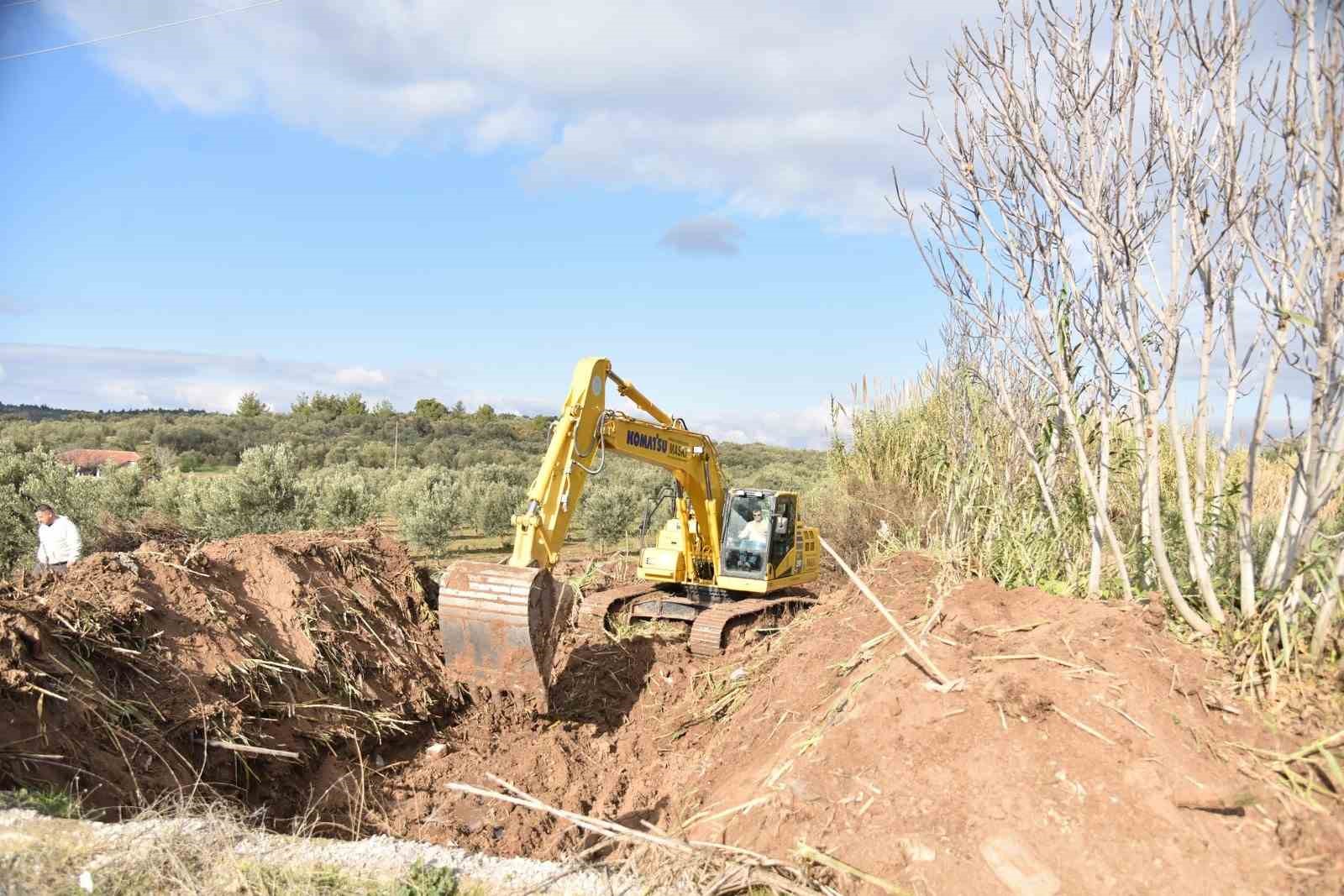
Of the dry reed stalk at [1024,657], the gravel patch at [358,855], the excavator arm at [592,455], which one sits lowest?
the gravel patch at [358,855]

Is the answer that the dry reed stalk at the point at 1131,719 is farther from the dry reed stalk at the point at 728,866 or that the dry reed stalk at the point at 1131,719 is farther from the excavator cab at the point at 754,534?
the excavator cab at the point at 754,534

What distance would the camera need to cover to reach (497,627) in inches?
269

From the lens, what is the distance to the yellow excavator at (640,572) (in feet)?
22.7

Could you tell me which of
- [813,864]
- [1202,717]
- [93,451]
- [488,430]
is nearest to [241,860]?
[813,864]

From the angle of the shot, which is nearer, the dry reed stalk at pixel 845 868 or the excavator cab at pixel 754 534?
the dry reed stalk at pixel 845 868

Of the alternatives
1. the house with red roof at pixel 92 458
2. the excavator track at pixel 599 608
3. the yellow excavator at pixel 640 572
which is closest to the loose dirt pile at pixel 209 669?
the yellow excavator at pixel 640 572

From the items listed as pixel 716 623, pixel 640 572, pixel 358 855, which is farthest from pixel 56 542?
pixel 716 623

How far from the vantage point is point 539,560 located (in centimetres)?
738

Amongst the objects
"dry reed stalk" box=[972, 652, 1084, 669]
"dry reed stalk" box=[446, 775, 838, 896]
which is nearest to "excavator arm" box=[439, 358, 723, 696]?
"dry reed stalk" box=[446, 775, 838, 896]

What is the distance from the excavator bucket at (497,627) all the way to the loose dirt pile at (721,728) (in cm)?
102

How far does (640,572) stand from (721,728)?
11.0 feet

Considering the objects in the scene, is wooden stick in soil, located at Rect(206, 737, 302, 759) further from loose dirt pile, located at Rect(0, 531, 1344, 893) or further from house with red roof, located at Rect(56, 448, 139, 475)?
house with red roof, located at Rect(56, 448, 139, 475)

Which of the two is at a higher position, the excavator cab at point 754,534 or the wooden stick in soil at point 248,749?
the excavator cab at point 754,534

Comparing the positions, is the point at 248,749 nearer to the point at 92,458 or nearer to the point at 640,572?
the point at 640,572
